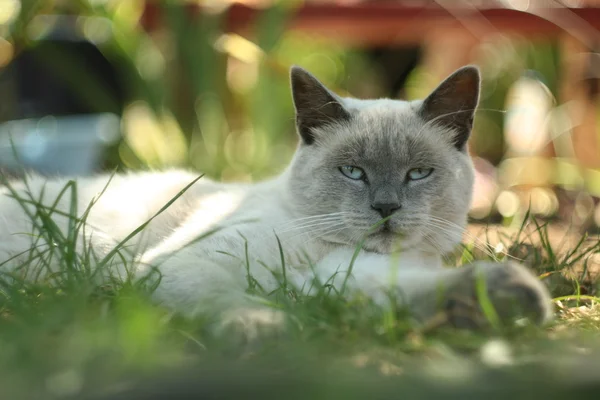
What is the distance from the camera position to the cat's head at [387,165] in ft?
7.30

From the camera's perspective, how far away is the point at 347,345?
1.51 meters

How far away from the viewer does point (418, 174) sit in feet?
7.68

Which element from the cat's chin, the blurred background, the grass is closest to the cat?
the cat's chin

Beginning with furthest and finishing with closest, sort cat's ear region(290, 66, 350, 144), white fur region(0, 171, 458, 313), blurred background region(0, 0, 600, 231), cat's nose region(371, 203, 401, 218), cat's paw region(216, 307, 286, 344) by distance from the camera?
blurred background region(0, 0, 600, 231) < cat's ear region(290, 66, 350, 144) < cat's nose region(371, 203, 401, 218) < white fur region(0, 171, 458, 313) < cat's paw region(216, 307, 286, 344)

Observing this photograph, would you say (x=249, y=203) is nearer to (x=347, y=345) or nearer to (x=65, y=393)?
(x=347, y=345)

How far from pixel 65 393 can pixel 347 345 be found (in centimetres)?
65

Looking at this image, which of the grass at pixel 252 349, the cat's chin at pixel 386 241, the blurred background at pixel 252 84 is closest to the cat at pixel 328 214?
the cat's chin at pixel 386 241

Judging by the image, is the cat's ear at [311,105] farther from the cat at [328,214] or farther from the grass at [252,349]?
the grass at [252,349]

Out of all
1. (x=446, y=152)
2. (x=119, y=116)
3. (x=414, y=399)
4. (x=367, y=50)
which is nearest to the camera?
(x=414, y=399)

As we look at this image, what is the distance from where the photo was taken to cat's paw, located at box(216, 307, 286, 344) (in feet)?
5.13

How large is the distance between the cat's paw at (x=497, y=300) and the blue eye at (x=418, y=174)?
2.44 feet

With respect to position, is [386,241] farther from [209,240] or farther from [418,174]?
[209,240]

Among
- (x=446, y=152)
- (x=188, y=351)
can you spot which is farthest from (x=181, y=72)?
(x=188, y=351)

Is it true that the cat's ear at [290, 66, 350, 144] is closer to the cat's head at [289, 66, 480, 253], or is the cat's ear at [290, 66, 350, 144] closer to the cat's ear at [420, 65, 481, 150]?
the cat's head at [289, 66, 480, 253]
